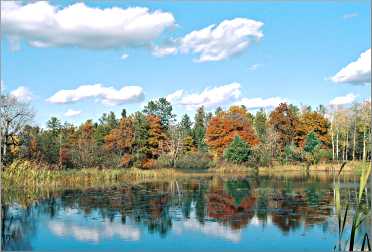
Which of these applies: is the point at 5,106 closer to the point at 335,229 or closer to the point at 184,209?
the point at 184,209

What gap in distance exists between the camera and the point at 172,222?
7.21 meters

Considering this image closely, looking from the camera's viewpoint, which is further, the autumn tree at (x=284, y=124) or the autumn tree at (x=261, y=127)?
the autumn tree at (x=261, y=127)

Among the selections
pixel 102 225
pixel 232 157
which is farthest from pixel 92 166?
pixel 102 225

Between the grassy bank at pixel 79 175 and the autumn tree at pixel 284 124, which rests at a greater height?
the autumn tree at pixel 284 124

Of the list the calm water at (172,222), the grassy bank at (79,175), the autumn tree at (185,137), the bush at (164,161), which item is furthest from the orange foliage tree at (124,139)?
the calm water at (172,222)

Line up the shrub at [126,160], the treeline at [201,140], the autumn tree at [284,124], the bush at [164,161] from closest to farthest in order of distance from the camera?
the treeline at [201,140] < the shrub at [126,160] < the bush at [164,161] < the autumn tree at [284,124]

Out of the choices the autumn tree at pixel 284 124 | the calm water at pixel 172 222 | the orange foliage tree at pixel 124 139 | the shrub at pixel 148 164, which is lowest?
the calm water at pixel 172 222

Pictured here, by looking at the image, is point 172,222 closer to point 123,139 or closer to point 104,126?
point 123,139

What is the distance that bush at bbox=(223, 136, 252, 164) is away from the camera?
2062 centimetres

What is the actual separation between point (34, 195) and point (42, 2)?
6227 mm

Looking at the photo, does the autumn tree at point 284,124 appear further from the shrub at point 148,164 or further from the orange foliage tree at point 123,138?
the orange foliage tree at point 123,138

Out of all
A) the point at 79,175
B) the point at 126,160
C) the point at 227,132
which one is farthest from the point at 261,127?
the point at 79,175

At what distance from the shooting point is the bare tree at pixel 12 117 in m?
12.3

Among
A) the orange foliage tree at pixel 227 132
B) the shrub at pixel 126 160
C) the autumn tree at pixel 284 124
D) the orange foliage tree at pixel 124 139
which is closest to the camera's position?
the shrub at pixel 126 160
